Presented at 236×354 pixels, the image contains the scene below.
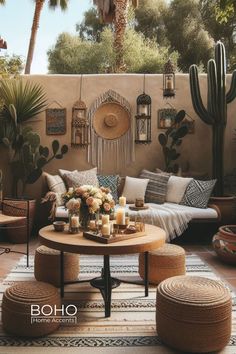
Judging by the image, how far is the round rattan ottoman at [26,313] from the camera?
248 centimetres

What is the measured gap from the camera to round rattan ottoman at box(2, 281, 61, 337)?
2.48 meters

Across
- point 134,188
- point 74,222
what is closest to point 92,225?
point 74,222

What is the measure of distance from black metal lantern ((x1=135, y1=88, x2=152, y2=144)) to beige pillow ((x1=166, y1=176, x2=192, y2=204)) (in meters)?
0.94

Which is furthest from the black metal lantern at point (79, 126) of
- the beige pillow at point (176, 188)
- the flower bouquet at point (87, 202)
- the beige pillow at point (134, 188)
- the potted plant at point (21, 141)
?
the flower bouquet at point (87, 202)

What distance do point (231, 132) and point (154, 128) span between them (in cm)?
131

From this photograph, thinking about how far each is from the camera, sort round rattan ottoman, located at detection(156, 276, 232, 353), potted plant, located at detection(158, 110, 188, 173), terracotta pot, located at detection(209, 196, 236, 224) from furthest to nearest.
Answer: potted plant, located at detection(158, 110, 188, 173), terracotta pot, located at detection(209, 196, 236, 224), round rattan ottoman, located at detection(156, 276, 232, 353)

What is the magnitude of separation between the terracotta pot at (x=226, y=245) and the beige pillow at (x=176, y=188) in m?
1.25

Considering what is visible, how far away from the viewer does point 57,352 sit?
2344mm

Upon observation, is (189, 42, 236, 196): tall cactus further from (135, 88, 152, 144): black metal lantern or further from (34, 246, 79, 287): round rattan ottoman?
(34, 246, 79, 287): round rattan ottoman

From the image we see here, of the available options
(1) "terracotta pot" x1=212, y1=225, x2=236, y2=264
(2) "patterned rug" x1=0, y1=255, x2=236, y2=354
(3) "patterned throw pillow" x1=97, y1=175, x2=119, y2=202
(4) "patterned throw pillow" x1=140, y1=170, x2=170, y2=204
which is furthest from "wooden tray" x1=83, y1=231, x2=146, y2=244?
(3) "patterned throw pillow" x1=97, y1=175, x2=119, y2=202

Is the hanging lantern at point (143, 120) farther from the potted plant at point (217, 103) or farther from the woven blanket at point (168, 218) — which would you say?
the woven blanket at point (168, 218)

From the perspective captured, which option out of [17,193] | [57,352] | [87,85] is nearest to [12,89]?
→ [87,85]

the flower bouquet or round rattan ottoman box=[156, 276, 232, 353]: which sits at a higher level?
the flower bouquet

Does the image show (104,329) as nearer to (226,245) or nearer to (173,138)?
(226,245)
